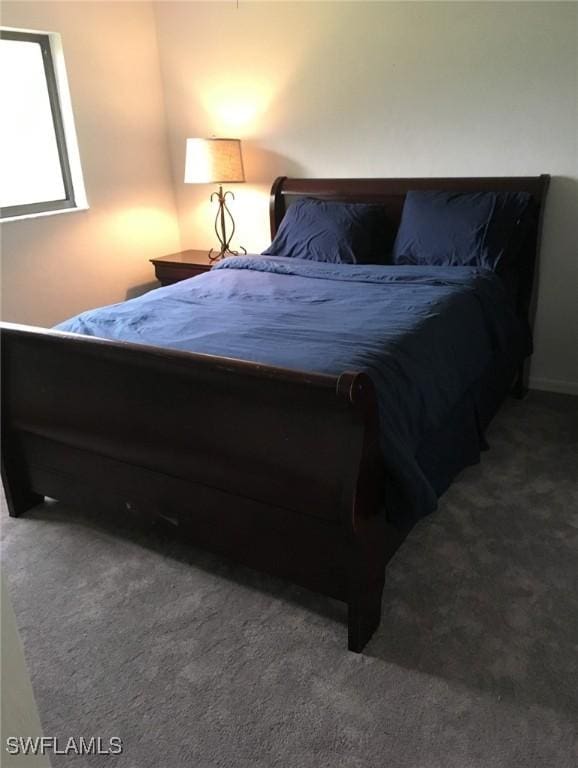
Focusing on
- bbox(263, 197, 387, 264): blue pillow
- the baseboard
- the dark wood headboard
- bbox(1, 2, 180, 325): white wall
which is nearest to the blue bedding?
bbox(263, 197, 387, 264): blue pillow

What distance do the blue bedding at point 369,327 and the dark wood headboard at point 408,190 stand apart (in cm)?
33

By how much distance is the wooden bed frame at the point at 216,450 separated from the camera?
1609mm

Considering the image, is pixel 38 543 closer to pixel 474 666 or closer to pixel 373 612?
pixel 373 612

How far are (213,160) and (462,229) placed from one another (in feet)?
4.75

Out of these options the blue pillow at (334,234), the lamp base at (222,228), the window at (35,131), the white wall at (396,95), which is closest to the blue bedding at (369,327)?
the blue pillow at (334,234)

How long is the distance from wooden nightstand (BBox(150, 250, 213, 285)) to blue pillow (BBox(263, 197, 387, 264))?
515 mm

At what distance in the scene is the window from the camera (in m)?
3.25

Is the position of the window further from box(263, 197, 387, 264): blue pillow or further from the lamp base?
box(263, 197, 387, 264): blue pillow

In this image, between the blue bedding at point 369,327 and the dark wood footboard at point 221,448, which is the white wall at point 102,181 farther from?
the dark wood footboard at point 221,448

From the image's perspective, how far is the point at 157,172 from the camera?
405 centimetres

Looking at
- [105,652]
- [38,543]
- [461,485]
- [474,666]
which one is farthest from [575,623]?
[38,543]

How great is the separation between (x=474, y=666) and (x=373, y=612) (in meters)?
0.29

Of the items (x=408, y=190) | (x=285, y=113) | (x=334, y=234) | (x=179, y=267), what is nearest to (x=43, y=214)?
(x=179, y=267)

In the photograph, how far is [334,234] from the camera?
321 centimetres
